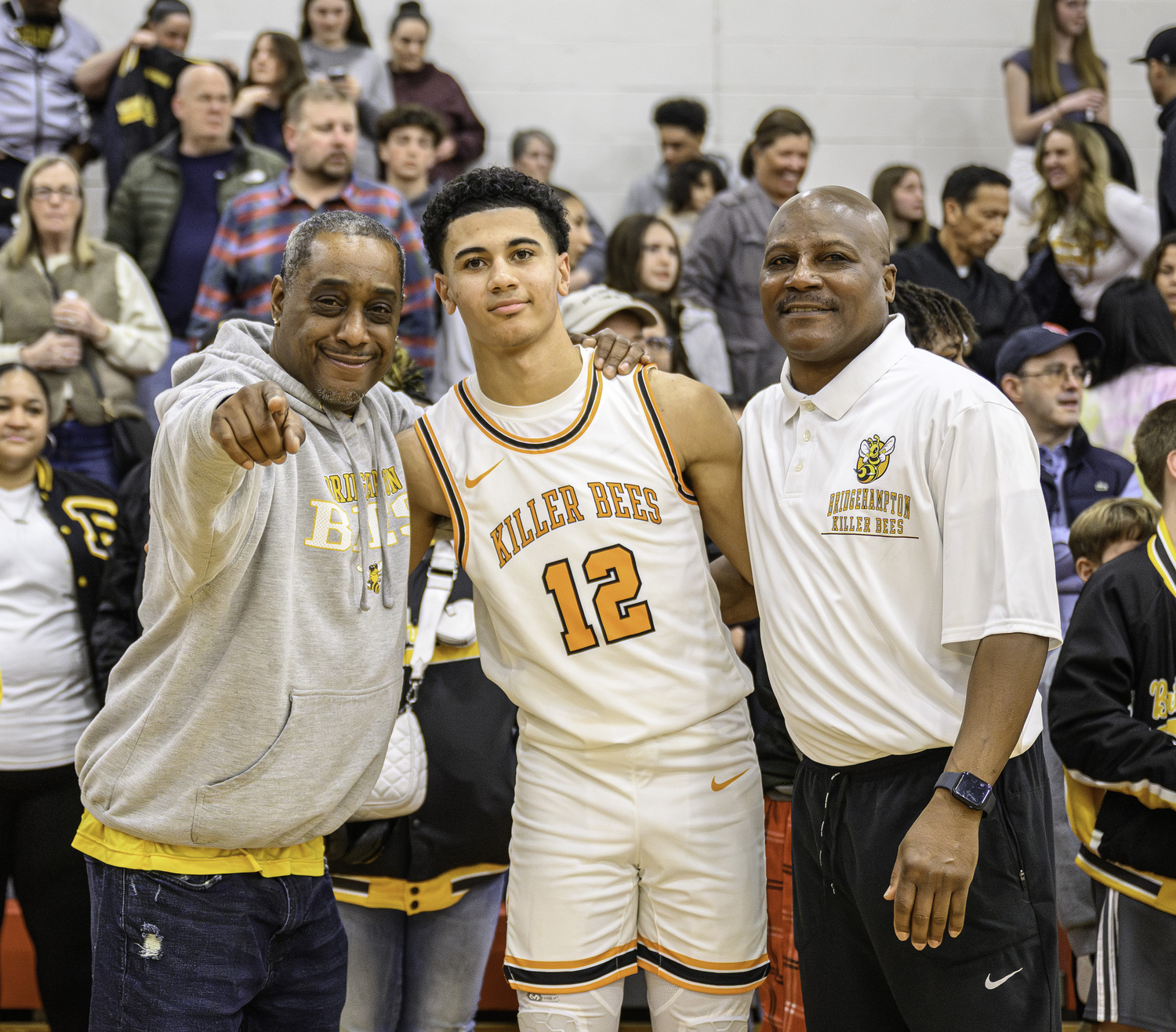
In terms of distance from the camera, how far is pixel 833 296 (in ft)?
7.72

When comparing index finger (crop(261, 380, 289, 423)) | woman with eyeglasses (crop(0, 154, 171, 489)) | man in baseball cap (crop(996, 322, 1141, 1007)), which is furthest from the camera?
woman with eyeglasses (crop(0, 154, 171, 489))

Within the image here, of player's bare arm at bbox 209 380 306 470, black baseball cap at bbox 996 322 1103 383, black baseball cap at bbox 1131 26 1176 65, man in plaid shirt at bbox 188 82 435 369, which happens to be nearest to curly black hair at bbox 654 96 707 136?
black baseball cap at bbox 1131 26 1176 65

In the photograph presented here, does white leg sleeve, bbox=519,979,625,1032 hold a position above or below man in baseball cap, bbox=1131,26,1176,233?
below

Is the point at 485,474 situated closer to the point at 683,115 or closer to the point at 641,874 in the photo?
the point at 641,874

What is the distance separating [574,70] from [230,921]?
6.98 meters

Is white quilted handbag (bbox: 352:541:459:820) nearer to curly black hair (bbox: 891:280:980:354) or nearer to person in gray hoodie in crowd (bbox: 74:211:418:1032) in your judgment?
person in gray hoodie in crowd (bbox: 74:211:418:1032)

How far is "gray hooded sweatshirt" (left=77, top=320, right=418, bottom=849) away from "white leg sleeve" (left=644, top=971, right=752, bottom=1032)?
0.70 metres

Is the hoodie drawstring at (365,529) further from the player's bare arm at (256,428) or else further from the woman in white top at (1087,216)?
the woman in white top at (1087,216)

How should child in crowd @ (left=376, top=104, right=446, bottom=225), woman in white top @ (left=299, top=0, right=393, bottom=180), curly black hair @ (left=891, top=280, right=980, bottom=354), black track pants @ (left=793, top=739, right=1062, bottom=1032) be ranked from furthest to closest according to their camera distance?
woman in white top @ (left=299, top=0, right=393, bottom=180) < child in crowd @ (left=376, top=104, right=446, bottom=225) < curly black hair @ (left=891, top=280, right=980, bottom=354) < black track pants @ (left=793, top=739, right=1062, bottom=1032)

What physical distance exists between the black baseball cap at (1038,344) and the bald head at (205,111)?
3571 millimetres

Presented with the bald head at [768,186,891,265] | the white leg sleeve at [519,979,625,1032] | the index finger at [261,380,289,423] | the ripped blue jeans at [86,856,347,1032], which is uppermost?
the bald head at [768,186,891,265]

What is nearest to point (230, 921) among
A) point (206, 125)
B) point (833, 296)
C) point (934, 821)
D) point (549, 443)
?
point (549, 443)

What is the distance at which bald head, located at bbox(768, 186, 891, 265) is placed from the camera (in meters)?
2.37

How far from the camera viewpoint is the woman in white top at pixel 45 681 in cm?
331
